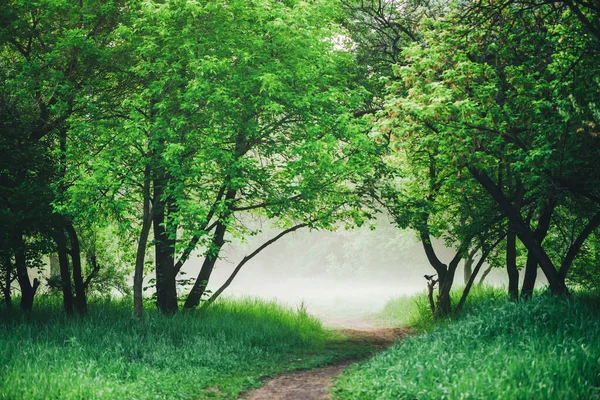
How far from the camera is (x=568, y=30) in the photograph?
8805 mm

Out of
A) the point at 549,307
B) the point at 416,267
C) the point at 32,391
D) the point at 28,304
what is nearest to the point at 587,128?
the point at 549,307

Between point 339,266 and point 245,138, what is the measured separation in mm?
57678

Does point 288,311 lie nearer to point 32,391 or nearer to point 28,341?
point 28,341

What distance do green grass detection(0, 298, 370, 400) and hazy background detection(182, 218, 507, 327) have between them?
21.2 m

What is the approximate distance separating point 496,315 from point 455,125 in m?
3.69

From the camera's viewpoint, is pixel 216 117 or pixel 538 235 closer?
pixel 216 117

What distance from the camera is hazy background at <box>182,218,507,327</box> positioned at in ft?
156

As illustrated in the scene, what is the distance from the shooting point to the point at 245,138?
1142 cm

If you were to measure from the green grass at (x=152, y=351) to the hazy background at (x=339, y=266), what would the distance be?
21.2 metres

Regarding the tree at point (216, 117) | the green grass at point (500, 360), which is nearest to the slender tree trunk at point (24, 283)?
the tree at point (216, 117)

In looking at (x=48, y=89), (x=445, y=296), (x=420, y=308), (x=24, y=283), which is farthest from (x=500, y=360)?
(x=24, y=283)

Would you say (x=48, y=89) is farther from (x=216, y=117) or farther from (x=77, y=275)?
(x=77, y=275)

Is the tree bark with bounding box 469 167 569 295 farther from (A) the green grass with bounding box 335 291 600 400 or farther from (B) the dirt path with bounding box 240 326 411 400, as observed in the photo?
(B) the dirt path with bounding box 240 326 411 400

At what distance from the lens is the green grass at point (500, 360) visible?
5.27m
